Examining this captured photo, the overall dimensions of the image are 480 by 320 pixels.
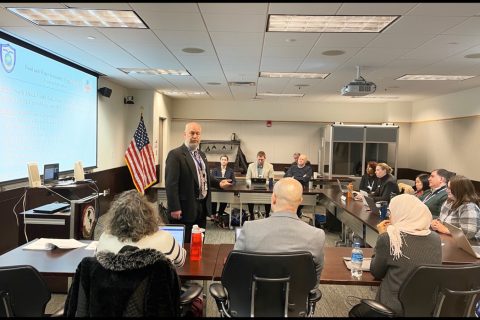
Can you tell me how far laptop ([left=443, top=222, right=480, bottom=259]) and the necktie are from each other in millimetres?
2198

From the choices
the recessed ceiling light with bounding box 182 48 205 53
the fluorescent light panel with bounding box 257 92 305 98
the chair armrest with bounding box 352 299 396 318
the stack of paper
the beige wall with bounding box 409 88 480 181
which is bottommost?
the chair armrest with bounding box 352 299 396 318

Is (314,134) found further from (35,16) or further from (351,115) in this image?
(35,16)

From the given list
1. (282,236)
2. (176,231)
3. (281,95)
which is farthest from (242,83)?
(282,236)

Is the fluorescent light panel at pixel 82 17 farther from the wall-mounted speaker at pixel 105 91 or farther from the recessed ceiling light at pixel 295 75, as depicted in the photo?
the wall-mounted speaker at pixel 105 91

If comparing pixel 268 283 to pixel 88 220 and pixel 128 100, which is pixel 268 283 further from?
pixel 128 100

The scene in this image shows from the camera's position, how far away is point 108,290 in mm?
1569

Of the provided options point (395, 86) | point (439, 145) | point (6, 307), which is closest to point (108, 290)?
point (6, 307)

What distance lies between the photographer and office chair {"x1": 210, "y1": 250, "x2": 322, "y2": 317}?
5.77ft

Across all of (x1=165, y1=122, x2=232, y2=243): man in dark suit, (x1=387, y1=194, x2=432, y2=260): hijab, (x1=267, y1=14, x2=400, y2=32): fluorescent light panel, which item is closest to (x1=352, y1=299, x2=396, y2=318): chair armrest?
(x1=387, y1=194, x2=432, y2=260): hijab

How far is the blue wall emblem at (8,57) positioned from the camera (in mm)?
3939

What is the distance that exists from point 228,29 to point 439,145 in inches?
266

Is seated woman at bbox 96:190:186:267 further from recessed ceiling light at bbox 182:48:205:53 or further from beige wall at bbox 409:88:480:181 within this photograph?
beige wall at bbox 409:88:480:181

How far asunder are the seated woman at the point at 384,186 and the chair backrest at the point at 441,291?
3227 millimetres

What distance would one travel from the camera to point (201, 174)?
3.56 meters
